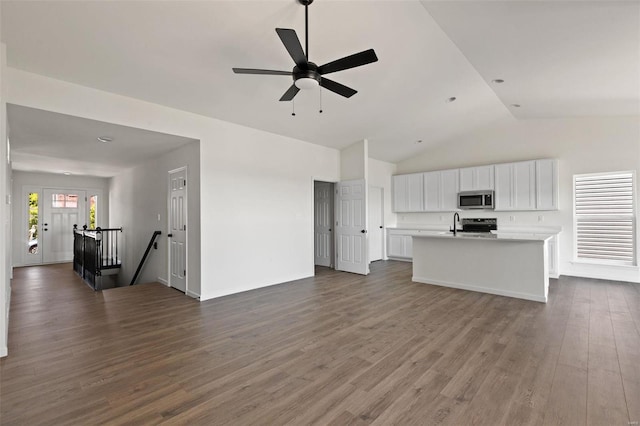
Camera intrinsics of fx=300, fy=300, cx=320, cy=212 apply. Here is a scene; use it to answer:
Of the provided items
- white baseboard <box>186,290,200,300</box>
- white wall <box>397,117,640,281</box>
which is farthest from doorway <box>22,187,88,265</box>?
white wall <box>397,117,640,281</box>

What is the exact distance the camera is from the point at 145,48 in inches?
121

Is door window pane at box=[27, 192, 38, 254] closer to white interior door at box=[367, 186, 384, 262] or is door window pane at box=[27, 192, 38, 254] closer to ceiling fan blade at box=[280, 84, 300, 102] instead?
ceiling fan blade at box=[280, 84, 300, 102]

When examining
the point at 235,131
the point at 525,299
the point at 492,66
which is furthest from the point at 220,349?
the point at 492,66

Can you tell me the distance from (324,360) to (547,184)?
244 inches

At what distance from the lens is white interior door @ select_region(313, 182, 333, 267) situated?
7.43 metres

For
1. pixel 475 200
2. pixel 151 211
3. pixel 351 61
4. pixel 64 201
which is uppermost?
pixel 351 61

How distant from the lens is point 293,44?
88.9 inches

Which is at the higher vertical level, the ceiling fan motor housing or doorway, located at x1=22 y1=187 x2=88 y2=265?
the ceiling fan motor housing

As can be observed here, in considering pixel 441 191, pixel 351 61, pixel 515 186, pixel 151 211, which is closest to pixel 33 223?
pixel 151 211

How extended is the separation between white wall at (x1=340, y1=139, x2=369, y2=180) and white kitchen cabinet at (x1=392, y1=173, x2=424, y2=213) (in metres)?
2.14

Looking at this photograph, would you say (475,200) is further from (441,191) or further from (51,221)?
(51,221)

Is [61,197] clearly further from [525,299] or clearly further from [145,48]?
[525,299]

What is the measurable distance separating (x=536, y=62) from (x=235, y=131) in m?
4.38

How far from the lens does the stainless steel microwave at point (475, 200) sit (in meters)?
6.98
